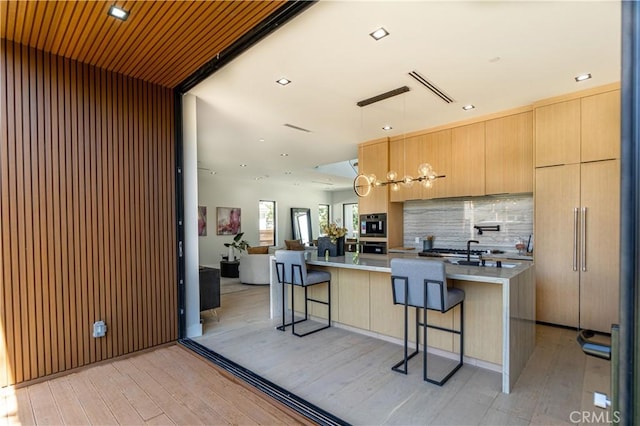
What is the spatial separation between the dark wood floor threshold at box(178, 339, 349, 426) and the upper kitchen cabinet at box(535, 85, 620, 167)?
4007 mm

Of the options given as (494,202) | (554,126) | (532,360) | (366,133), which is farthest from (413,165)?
(532,360)

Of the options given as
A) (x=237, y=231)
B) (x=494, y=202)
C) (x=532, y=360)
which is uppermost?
(x=494, y=202)

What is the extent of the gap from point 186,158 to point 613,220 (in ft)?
16.5

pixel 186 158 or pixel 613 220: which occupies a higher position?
pixel 186 158

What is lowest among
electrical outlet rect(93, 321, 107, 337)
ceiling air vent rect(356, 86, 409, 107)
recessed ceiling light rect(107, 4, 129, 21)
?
electrical outlet rect(93, 321, 107, 337)

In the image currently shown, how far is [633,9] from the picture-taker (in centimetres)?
73

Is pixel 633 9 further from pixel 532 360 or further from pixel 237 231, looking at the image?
pixel 237 231

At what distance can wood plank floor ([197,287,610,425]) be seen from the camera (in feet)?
7.40

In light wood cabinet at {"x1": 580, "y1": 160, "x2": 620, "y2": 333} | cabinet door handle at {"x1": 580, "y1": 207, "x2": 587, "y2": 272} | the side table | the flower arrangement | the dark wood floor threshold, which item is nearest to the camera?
the dark wood floor threshold

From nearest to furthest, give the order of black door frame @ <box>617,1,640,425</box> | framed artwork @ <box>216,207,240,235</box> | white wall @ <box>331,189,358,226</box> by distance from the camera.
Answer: black door frame @ <box>617,1,640,425</box> → framed artwork @ <box>216,207,240,235</box> → white wall @ <box>331,189,358,226</box>

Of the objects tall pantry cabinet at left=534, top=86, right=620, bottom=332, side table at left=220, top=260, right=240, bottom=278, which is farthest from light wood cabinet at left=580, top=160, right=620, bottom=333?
side table at left=220, top=260, right=240, bottom=278

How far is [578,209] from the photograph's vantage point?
154 inches

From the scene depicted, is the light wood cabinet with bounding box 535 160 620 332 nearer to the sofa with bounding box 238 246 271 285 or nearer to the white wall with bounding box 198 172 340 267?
the sofa with bounding box 238 246 271 285

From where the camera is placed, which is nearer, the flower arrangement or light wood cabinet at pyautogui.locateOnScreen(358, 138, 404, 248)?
the flower arrangement
